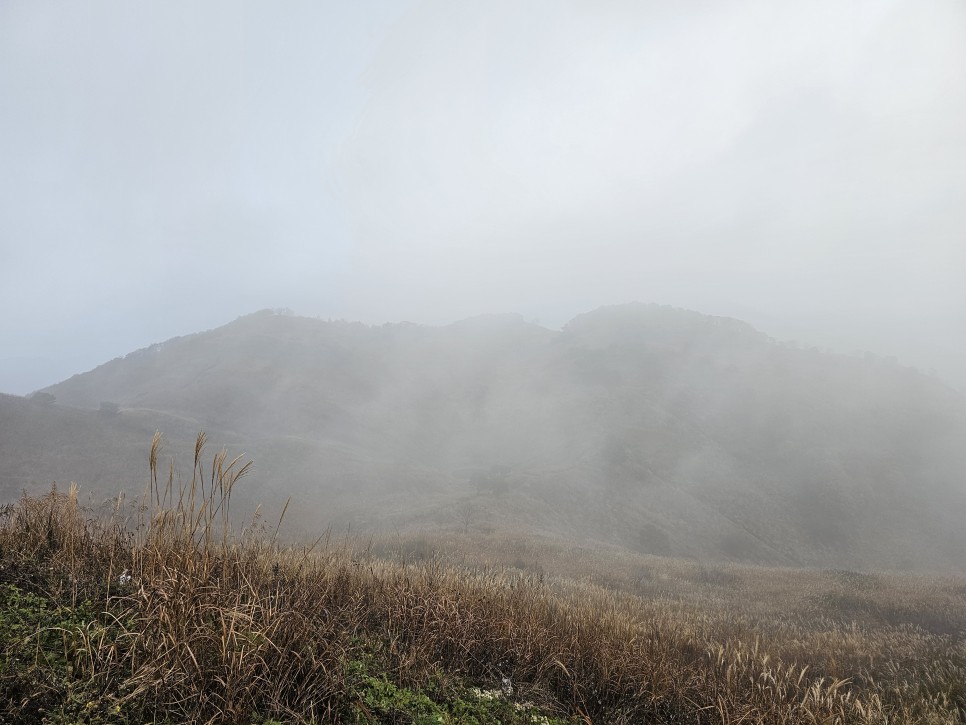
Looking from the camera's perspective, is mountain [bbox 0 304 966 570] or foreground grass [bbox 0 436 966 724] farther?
mountain [bbox 0 304 966 570]

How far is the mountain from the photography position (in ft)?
132

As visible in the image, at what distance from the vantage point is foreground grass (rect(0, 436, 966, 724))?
2549 mm

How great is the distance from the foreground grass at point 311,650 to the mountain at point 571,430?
22049 millimetres

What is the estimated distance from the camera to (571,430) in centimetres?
6612

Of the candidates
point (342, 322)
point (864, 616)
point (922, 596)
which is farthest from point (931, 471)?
point (342, 322)

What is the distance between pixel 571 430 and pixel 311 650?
64952 mm

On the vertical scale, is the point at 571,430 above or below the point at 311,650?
below

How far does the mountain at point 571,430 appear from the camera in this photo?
132ft

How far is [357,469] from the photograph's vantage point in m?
45.6

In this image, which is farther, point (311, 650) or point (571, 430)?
point (571, 430)

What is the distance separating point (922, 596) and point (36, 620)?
2081cm

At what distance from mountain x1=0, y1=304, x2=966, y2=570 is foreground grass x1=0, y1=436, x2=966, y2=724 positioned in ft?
72.3

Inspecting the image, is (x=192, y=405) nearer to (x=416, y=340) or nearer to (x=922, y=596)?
(x=416, y=340)

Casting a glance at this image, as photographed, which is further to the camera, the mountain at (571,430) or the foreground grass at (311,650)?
the mountain at (571,430)
